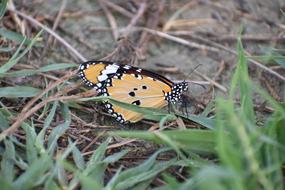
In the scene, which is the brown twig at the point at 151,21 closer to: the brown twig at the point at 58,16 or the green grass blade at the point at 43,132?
the brown twig at the point at 58,16

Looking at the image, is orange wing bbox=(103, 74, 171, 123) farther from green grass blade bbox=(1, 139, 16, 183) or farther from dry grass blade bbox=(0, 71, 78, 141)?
green grass blade bbox=(1, 139, 16, 183)

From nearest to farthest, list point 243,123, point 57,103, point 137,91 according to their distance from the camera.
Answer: point 243,123, point 57,103, point 137,91

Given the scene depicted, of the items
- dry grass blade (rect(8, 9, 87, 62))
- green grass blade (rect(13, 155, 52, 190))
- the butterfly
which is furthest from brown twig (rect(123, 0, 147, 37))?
green grass blade (rect(13, 155, 52, 190))

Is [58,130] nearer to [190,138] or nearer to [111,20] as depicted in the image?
[190,138]

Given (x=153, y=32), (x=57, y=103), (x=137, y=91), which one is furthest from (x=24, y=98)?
(x=153, y=32)

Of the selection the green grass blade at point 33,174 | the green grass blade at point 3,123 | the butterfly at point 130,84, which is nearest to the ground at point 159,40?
the butterfly at point 130,84

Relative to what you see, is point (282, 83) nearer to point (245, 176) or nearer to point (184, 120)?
point (184, 120)
